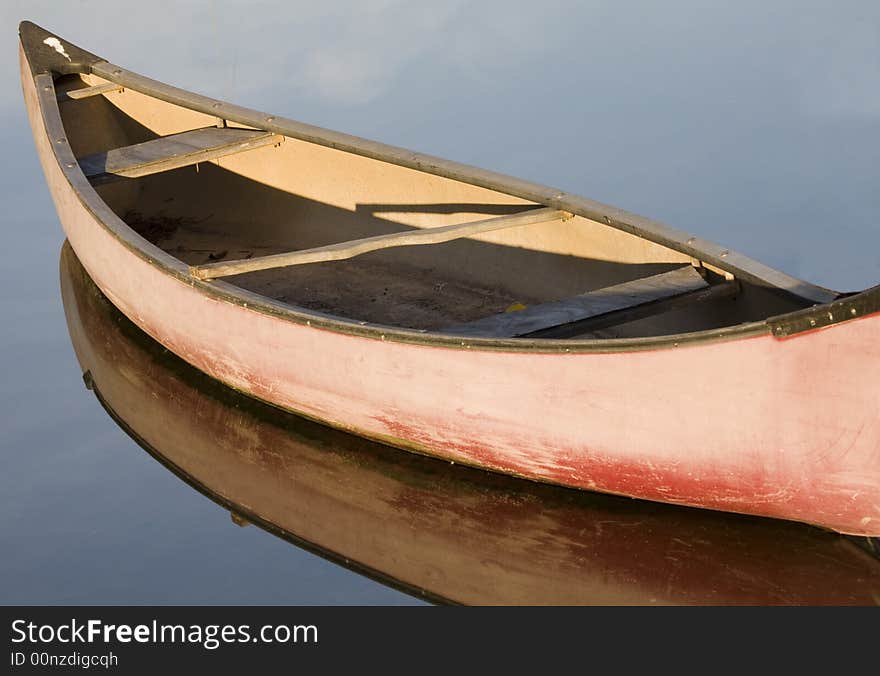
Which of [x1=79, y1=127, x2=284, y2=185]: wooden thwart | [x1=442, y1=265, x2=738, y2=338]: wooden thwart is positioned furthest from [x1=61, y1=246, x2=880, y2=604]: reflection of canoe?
[x1=79, y1=127, x2=284, y2=185]: wooden thwart

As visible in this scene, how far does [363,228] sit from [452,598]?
114 inches

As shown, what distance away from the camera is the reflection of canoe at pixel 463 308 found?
5613 millimetres

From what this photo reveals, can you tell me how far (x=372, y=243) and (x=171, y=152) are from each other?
1.70 metres

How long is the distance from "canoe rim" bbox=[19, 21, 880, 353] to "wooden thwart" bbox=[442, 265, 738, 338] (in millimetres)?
107

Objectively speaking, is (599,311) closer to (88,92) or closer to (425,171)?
(425,171)

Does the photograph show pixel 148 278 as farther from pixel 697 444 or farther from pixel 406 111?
pixel 406 111

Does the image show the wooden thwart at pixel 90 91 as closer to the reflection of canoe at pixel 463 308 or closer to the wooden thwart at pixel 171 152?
the reflection of canoe at pixel 463 308

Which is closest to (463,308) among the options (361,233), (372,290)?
(372,290)

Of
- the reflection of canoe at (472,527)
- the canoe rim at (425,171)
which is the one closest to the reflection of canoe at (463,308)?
the canoe rim at (425,171)

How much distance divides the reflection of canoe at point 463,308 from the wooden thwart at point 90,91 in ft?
0.06

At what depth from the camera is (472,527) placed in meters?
6.15

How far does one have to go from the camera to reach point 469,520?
6188mm

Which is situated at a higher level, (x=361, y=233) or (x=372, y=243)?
(x=361, y=233)

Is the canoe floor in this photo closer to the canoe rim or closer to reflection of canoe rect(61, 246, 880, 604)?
the canoe rim
